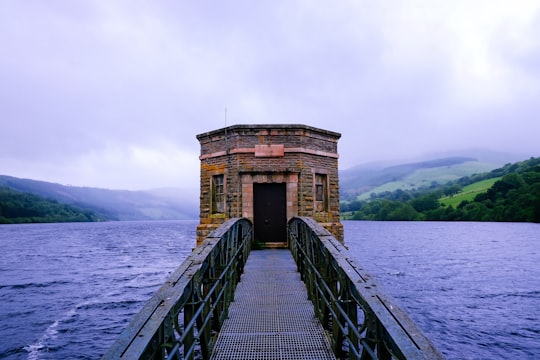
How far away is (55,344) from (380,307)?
1315 cm

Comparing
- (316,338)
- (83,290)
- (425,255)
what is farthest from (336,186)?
(425,255)

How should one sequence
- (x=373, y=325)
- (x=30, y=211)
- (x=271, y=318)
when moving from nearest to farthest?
(x=373, y=325) → (x=271, y=318) → (x=30, y=211)

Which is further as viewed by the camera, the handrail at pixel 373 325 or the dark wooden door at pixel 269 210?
the dark wooden door at pixel 269 210

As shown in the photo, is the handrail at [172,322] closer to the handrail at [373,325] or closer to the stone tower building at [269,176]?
the handrail at [373,325]

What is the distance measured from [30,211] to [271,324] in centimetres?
16176

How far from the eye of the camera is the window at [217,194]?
15.5 meters

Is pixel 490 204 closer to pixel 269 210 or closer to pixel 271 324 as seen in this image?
pixel 269 210

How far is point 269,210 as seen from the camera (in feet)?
48.4

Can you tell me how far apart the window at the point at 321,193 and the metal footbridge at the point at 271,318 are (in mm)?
6942

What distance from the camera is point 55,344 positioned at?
12.4m

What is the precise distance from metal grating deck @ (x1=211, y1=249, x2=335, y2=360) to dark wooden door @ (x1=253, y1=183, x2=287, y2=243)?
5.77m

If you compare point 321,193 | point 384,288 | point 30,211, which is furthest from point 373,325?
point 30,211

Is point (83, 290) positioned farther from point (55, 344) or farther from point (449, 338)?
point (449, 338)

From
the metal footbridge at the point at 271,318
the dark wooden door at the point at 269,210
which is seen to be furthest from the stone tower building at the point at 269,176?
the metal footbridge at the point at 271,318
